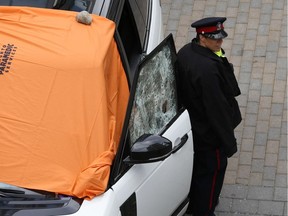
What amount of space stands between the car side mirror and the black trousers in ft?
3.47

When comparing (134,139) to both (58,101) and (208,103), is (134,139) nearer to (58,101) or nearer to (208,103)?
(58,101)

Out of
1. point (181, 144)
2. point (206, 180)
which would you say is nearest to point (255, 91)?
point (206, 180)

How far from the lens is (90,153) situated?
405cm

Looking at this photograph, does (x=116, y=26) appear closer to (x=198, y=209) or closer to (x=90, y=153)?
(x=90, y=153)

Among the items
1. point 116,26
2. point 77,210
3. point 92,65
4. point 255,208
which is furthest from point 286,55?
point 77,210

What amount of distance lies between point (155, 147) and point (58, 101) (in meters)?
0.59

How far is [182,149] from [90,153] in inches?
34.3

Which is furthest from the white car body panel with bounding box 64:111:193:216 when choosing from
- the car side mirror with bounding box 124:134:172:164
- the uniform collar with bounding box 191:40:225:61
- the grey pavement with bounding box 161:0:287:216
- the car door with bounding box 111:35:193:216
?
the grey pavement with bounding box 161:0:287:216

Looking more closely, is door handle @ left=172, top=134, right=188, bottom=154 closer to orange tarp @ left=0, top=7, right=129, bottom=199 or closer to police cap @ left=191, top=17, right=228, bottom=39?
orange tarp @ left=0, top=7, right=129, bottom=199

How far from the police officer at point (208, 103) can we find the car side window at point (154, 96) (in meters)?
0.14

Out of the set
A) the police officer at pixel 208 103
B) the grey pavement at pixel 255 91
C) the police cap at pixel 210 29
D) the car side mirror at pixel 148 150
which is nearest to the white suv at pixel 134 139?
the car side mirror at pixel 148 150

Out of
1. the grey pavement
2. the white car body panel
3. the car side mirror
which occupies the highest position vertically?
the car side mirror

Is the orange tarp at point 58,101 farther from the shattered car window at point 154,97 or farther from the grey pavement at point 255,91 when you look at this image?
the grey pavement at point 255,91

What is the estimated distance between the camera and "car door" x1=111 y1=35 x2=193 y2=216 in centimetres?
412
